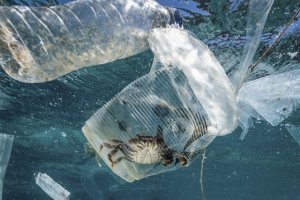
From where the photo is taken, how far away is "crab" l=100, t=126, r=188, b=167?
257 cm

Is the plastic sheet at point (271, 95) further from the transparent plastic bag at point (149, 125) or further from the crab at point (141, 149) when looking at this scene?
the crab at point (141, 149)

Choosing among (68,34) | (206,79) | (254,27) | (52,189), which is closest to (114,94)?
(52,189)

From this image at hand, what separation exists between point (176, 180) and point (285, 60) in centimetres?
2888

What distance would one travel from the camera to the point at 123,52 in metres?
4.30

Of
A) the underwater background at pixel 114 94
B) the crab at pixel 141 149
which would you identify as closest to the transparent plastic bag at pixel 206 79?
the crab at pixel 141 149

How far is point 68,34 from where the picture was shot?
3664 millimetres

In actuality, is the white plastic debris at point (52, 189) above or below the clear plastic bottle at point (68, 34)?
below

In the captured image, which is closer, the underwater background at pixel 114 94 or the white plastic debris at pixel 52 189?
the white plastic debris at pixel 52 189

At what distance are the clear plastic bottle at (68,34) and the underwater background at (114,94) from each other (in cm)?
450

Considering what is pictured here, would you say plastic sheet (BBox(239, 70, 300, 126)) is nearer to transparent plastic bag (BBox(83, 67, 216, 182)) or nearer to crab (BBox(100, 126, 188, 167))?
transparent plastic bag (BBox(83, 67, 216, 182))

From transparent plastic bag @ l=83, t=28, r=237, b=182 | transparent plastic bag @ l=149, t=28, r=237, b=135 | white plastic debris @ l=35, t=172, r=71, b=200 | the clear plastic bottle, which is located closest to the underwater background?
the clear plastic bottle

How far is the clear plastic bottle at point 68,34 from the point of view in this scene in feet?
10.8

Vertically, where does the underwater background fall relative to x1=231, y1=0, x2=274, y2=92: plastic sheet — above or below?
below

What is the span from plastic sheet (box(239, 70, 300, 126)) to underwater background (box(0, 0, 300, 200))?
410 centimetres
